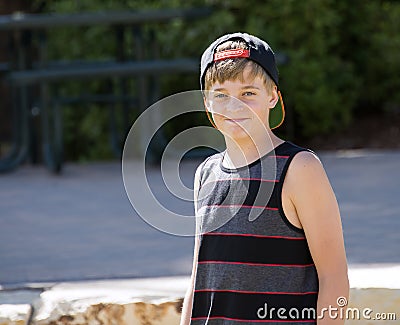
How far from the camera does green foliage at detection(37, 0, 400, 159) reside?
23.1ft

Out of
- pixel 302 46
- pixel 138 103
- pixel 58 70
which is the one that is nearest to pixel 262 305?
pixel 58 70

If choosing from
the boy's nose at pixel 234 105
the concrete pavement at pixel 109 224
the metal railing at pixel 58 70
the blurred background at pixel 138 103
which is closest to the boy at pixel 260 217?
the boy's nose at pixel 234 105

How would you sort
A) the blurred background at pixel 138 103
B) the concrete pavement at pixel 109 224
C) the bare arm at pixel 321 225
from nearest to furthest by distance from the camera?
the bare arm at pixel 321 225
the concrete pavement at pixel 109 224
the blurred background at pixel 138 103

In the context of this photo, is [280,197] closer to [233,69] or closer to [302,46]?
[233,69]

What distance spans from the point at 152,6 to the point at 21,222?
3.09 metres

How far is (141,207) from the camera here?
2.56 m

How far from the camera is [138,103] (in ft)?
21.2

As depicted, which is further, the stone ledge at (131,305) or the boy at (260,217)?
the stone ledge at (131,305)

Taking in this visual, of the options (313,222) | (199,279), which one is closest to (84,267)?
(199,279)

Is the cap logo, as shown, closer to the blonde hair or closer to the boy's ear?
the blonde hair

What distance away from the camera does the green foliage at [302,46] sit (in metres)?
7.03

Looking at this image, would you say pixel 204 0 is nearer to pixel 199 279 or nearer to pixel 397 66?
pixel 397 66

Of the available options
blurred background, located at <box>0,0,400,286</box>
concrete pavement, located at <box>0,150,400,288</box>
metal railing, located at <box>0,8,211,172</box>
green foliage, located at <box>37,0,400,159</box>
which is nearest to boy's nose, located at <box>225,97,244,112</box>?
concrete pavement, located at <box>0,150,400,288</box>

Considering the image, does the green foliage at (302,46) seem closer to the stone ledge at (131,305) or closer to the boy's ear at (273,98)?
the stone ledge at (131,305)
